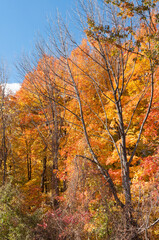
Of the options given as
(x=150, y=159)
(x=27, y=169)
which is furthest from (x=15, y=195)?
(x=27, y=169)

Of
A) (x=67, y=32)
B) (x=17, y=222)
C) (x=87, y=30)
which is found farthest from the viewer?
(x=17, y=222)

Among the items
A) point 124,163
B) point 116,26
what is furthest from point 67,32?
point 124,163

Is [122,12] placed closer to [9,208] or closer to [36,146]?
[9,208]

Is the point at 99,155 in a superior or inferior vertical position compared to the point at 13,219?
superior

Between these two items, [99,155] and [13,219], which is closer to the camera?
[13,219]

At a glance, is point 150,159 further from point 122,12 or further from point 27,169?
point 27,169

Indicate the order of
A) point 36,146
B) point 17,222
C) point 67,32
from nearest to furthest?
point 67,32, point 17,222, point 36,146

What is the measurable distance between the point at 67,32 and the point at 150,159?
16.6ft

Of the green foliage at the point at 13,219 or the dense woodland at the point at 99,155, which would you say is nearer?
the dense woodland at the point at 99,155

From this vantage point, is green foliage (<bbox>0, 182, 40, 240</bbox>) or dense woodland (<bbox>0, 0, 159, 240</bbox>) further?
green foliage (<bbox>0, 182, 40, 240</bbox>)

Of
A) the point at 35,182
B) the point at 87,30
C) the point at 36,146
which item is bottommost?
the point at 35,182

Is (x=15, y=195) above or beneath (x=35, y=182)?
above

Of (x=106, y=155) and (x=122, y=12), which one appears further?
(x=106, y=155)

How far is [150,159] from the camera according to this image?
634 centimetres
